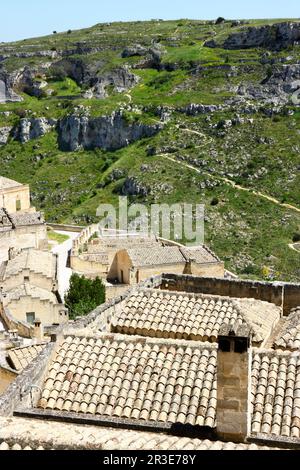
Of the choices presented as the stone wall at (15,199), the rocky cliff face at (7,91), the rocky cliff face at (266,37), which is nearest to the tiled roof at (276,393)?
the stone wall at (15,199)

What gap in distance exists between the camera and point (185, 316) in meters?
13.9

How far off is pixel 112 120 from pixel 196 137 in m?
13.5

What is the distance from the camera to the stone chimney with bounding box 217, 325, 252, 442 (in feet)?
27.7

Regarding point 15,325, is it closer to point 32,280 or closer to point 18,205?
point 32,280

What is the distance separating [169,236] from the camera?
47719 mm

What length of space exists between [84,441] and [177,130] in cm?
6442

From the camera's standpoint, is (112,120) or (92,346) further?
(112,120)

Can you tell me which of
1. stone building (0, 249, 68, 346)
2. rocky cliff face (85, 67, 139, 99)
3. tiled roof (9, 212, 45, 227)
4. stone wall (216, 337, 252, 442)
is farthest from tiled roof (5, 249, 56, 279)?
rocky cliff face (85, 67, 139, 99)

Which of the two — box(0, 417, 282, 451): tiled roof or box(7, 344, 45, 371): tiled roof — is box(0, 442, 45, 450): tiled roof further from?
box(7, 344, 45, 371): tiled roof

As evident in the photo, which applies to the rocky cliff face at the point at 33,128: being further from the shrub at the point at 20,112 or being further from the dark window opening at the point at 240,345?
the dark window opening at the point at 240,345

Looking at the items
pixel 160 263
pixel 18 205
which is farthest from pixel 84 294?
pixel 18 205

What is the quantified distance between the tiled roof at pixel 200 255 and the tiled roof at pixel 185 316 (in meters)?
18.9
